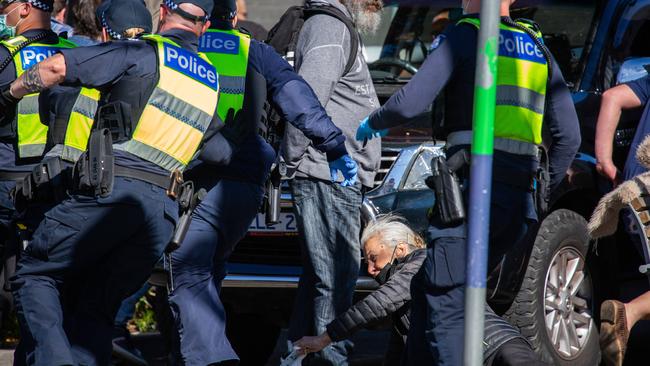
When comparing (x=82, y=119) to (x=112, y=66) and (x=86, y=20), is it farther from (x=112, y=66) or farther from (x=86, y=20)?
(x=86, y=20)

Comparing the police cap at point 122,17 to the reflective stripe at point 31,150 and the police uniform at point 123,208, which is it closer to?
the police uniform at point 123,208

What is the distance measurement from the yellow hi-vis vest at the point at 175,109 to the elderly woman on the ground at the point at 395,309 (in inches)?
36.1

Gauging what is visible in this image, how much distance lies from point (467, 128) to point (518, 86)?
26cm

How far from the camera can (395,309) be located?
5605 mm

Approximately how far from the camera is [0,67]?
6410 millimetres

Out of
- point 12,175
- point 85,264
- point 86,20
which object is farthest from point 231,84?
point 86,20

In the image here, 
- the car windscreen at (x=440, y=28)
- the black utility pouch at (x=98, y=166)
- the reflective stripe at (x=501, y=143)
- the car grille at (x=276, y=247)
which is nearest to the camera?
the reflective stripe at (x=501, y=143)

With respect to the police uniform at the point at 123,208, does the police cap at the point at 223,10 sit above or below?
above

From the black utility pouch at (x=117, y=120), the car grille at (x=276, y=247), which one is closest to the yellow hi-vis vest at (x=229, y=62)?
the black utility pouch at (x=117, y=120)

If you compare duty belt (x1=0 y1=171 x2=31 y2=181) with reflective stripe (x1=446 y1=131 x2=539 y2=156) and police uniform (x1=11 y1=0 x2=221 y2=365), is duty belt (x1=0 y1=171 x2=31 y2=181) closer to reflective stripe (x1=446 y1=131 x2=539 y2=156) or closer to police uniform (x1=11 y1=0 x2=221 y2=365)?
police uniform (x1=11 y1=0 x2=221 y2=365)

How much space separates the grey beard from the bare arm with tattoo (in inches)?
71.7

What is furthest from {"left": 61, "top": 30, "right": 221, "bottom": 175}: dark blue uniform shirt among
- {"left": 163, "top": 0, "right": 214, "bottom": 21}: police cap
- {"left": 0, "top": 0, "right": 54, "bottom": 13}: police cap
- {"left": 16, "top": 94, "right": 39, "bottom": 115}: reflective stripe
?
{"left": 0, "top": 0, "right": 54, "bottom": 13}: police cap

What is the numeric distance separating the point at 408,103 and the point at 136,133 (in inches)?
46.1

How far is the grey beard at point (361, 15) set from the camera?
6.65 meters
